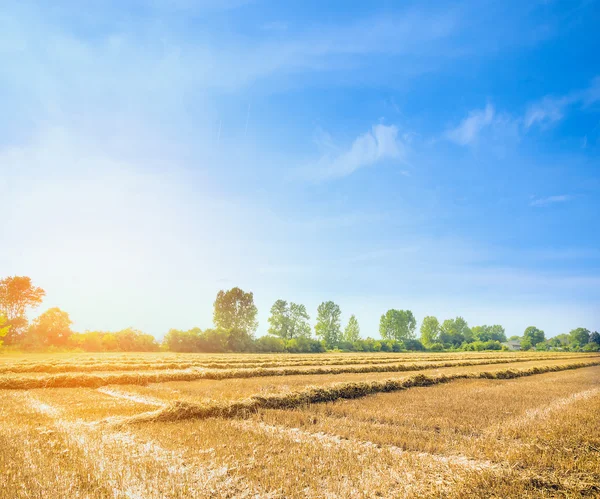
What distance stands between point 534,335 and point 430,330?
6442cm

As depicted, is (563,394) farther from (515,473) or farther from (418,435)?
(515,473)

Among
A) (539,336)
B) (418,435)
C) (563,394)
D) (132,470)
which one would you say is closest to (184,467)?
(132,470)

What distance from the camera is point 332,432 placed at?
27.2ft

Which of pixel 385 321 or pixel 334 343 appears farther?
pixel 385 321

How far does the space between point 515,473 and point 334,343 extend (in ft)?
269

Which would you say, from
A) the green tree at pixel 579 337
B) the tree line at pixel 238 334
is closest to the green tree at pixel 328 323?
the tree line at pixel 238 334

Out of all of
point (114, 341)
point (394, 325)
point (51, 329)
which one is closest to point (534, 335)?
point (394, 325)

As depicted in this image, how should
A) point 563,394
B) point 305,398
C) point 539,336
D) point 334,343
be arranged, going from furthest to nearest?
point 539,336 → point 334,343 → point 563,394 → point 305,398

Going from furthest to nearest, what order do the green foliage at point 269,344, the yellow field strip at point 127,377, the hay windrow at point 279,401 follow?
1. the green foliage at point 269,344
2. the yellow field strip at point 127,377
3. the hay windrow at point 279,401

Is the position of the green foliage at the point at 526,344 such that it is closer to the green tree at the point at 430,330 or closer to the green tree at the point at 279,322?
the green tree at the point at 430,330

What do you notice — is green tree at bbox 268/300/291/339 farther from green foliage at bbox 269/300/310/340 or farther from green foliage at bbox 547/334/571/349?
green foliage at bbox 547/334/571/349

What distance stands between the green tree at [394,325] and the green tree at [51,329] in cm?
7773

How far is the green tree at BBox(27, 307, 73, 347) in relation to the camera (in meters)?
51.2

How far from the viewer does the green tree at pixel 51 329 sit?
5125 cm
